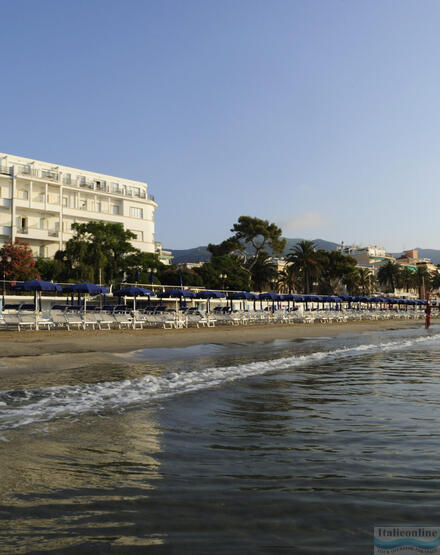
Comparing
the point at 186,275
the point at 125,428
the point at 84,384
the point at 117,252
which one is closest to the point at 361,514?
the point at 125,428

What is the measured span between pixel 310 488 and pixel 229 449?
1.11 m

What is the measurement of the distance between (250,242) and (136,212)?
18.2 metres

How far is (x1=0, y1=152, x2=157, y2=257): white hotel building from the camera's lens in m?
58.6

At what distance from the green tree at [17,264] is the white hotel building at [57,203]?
44.9 feet

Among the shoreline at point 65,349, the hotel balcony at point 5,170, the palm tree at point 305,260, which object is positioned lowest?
the shoreline at point 65,349

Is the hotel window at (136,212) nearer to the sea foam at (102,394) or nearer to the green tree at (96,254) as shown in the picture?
the green tree at (96,254)

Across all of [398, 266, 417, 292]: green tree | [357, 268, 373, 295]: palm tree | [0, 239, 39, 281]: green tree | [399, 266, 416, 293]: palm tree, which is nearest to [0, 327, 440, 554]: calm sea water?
[0, 239, 39, 281]: green tree

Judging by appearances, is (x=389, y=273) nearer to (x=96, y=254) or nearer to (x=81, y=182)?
(x=81, y=182)

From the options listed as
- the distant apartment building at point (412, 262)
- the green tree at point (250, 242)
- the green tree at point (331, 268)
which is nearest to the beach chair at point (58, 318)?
the green tree at point (250, 242)

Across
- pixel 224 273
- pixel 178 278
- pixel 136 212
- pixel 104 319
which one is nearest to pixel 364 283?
pixel 224 273

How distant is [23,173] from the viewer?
6028cm

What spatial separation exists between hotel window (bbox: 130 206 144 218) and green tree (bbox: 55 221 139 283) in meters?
17.6

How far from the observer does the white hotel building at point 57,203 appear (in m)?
58.6

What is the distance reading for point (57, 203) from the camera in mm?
63500
